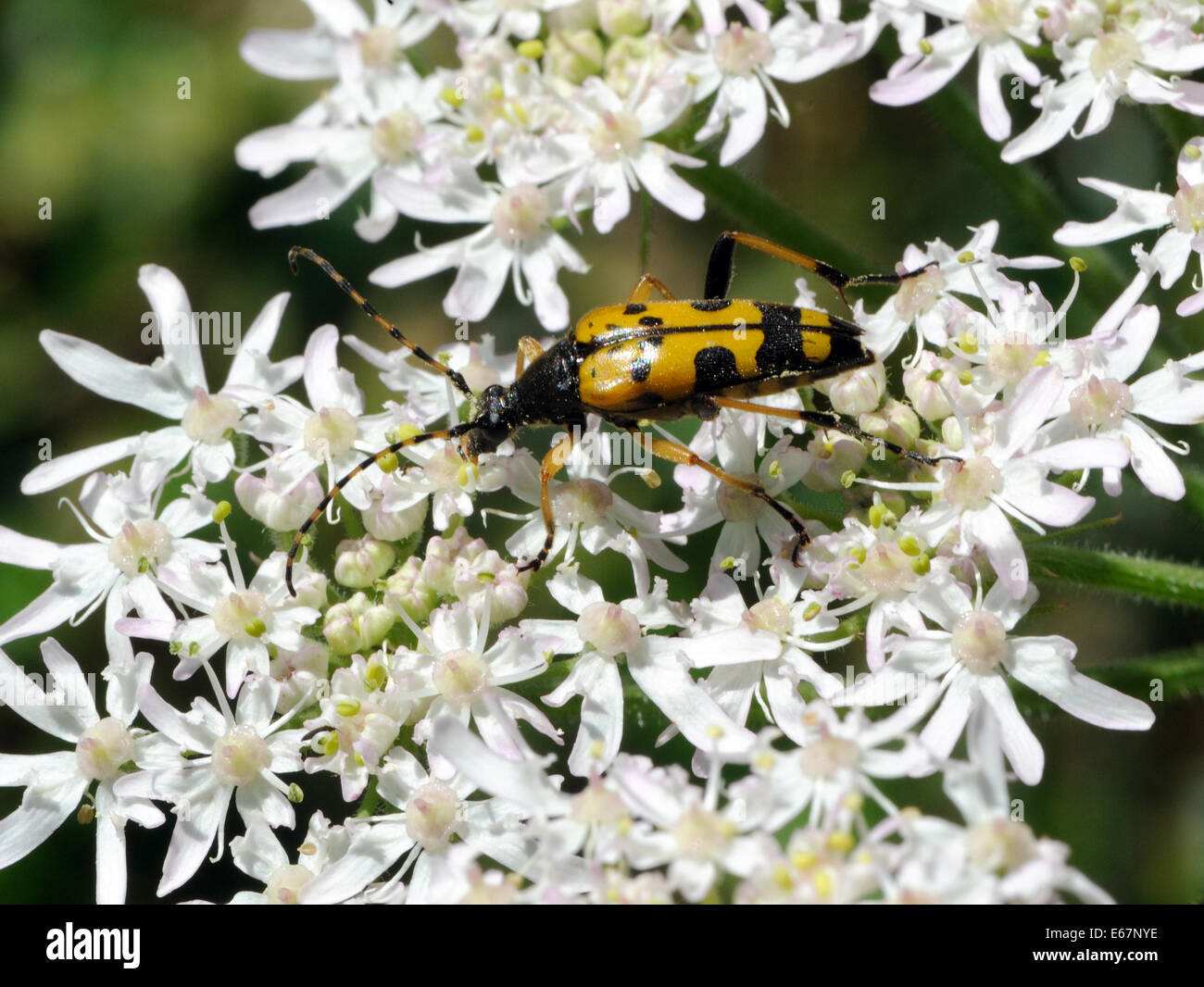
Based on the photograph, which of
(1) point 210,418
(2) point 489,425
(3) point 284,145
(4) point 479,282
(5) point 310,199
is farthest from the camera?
(3) point 284,145

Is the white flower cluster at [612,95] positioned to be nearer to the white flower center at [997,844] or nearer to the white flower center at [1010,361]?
the white flower center at [1010,361]

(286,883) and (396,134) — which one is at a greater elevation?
(396,134)

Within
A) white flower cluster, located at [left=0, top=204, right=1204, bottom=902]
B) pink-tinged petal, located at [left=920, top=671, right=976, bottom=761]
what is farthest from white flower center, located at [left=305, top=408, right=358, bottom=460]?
pink-tinged petal, located at [left=920, top=671, right=976, bottom=761]

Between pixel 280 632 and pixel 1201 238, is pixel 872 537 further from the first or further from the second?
pixel 280 632

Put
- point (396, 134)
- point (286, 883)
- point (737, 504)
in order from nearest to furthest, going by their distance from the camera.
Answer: point (286, 883), point (737, 504), point (396, 134)

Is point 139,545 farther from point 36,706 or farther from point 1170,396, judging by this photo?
point 1170,396

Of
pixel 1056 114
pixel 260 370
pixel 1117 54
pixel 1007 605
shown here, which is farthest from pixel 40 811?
pixel 1117 54
